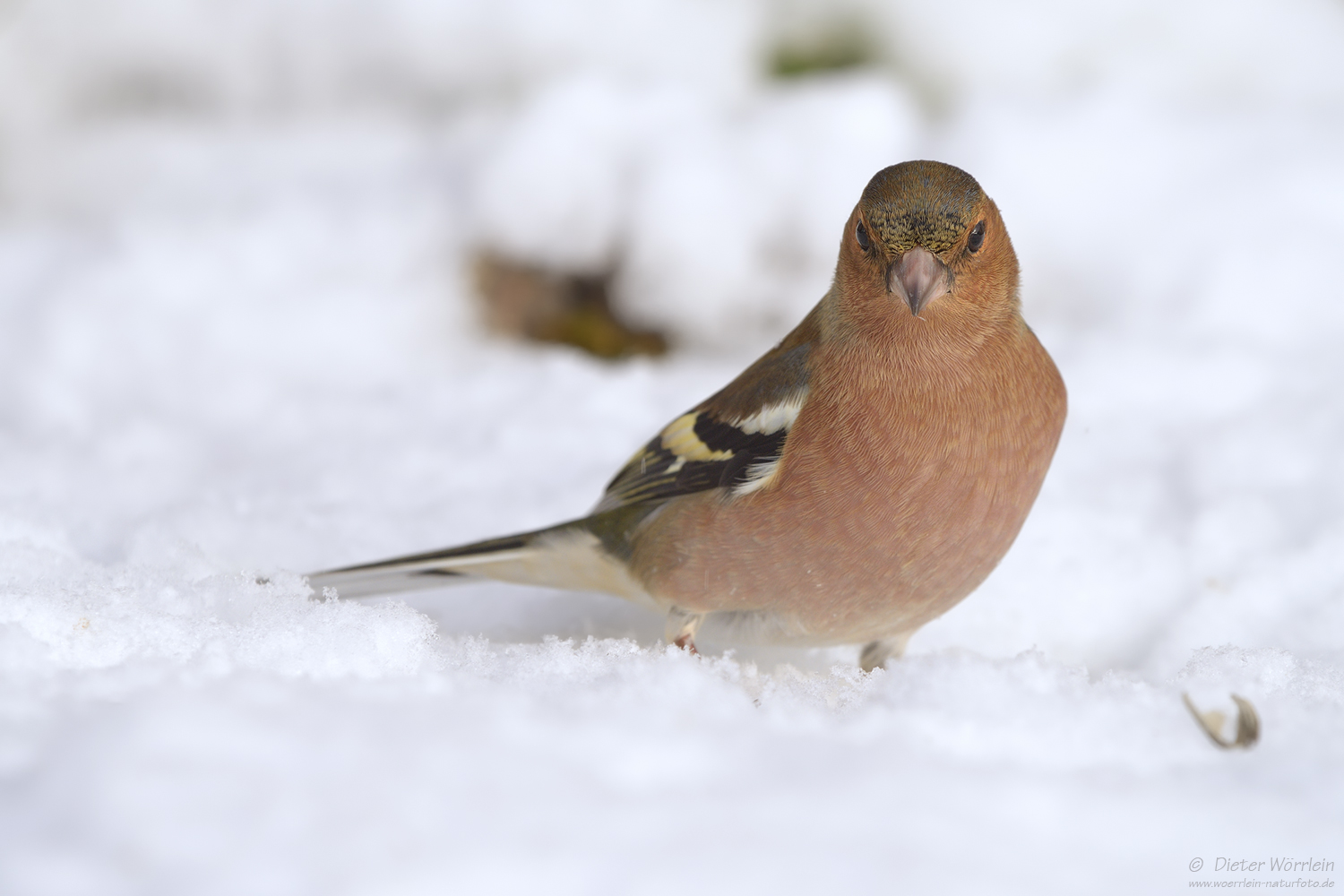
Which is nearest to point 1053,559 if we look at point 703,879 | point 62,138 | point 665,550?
point 665,550

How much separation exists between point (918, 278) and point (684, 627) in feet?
3.34

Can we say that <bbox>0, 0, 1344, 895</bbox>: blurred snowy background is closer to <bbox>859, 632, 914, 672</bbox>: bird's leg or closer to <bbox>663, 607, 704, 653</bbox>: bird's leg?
<bbox>859, 632, 914, 672</bbox>: bird's leg

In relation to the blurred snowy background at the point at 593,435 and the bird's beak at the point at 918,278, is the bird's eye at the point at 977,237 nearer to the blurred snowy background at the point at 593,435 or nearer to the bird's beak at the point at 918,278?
the bird's beak at the point at 918,278

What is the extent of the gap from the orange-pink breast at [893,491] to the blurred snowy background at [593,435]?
241 millimetres

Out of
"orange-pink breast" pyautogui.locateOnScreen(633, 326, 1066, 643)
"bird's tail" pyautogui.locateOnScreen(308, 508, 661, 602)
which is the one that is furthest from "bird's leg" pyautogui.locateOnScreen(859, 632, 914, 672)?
"bird's tail" pyautogui.locateOnScreen(308, 508, 661, 602)

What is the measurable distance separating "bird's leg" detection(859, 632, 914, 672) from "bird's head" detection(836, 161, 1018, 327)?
87 cm

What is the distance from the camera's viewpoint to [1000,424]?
2252 millimetres

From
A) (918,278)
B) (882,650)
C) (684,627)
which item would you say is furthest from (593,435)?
(918,278)

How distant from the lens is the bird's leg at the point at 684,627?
261 centimetres

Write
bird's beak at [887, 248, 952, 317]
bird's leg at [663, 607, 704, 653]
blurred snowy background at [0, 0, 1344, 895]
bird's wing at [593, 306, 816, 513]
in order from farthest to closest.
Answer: bird's leg at [663, 607, 704, 653], bird's wing at [593, 306, 816, 513], bird's beak at [887, 248, 952, 317], blurred snowy background at [0, 0, 1344, 895]

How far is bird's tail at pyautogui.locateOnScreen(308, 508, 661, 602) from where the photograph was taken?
105 inches

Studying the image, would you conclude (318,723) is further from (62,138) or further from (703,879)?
(62,138)

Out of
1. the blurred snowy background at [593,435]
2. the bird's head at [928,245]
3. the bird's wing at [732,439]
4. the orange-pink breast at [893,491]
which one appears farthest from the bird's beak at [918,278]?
the blurred snowy background at [593,435]

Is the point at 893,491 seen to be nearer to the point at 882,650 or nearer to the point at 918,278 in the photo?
the point at 918,278
